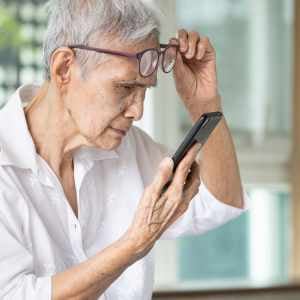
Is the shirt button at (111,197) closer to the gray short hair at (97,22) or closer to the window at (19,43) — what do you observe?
the gray short hair at (97,22)

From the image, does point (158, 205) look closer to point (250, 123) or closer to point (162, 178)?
point (162, 178)

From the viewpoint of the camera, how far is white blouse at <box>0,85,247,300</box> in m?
1.81

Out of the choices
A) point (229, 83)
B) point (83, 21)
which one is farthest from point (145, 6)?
Answer: point (229, 83)

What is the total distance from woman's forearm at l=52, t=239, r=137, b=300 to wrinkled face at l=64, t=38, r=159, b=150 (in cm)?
27

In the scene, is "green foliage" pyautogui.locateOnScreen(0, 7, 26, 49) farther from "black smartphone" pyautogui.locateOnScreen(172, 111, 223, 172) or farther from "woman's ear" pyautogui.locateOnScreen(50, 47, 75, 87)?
"black smartphone" pyautogui.locateOnScreen(172, 111, 223, 172)

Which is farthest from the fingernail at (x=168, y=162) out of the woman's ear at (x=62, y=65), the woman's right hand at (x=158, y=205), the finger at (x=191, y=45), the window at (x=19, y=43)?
the window at (x=19, y=43)

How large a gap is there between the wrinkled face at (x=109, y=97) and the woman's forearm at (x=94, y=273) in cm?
27

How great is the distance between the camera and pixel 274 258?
155 inches

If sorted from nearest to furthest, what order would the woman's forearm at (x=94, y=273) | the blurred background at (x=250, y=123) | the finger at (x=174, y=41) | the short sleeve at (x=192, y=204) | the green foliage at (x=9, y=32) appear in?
the woman's forearm at (x=94, y=273) < the finger at (x=174, y=41) < the short sleeve at (x=192, y=204) < the green foliage at (x=9, y=32) < the blurred background at (x=250, y=123)

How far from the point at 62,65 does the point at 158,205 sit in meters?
0.37

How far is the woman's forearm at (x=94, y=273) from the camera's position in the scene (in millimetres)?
1748

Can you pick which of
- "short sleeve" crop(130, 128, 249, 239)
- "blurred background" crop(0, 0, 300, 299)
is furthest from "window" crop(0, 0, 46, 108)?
"short sleeve" crop(130, 128, 249, 239)

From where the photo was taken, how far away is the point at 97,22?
1.85m

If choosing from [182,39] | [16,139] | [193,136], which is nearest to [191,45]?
[182,39]
